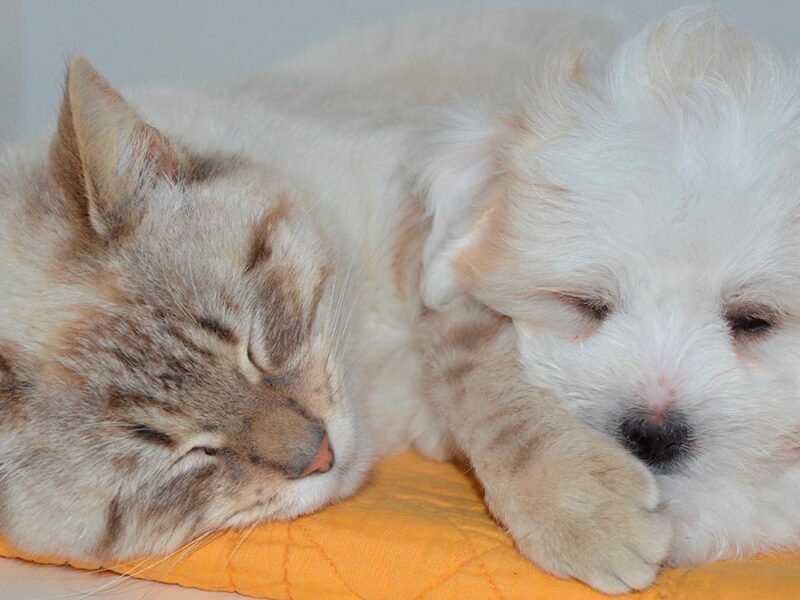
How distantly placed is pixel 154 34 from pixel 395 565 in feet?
6.06

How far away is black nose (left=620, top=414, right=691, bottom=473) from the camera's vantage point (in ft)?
4.86

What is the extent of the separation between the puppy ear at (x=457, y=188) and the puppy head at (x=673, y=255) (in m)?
0.06

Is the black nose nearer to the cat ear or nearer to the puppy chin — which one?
the puppy chin

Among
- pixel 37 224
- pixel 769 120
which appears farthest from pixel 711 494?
pixel 37 224

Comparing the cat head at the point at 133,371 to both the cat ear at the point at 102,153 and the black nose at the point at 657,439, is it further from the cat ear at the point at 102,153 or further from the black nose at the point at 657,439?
the black nose at the point at 657,439

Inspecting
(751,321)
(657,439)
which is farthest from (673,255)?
(657,439)

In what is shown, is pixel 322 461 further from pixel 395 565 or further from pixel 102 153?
pixel 102 153

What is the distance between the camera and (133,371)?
145 cm

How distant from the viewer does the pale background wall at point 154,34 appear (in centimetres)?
273

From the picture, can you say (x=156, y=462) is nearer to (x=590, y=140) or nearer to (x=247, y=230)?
(x=247, y=230)

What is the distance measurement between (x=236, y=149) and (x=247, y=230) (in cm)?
30

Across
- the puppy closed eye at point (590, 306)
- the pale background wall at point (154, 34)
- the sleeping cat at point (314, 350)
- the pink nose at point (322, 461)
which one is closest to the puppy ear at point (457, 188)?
the sleeping cat at point (314, 350)

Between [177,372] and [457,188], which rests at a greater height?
[457,188]

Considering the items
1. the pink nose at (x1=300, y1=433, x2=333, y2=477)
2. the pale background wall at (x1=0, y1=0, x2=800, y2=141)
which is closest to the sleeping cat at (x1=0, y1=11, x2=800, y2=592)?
the pink nose at (x1=300, y1=433, x2=333, y2=477)
